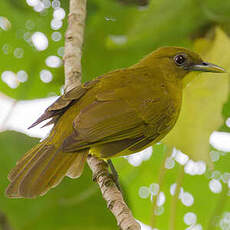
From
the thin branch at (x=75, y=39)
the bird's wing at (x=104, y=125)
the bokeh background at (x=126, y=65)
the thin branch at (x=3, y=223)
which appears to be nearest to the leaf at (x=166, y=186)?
the bokeh background at (x=126, y=65)

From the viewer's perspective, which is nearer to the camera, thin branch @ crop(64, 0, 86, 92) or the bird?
the bird

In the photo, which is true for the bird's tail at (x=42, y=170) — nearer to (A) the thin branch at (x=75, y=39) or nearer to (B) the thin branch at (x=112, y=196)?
(B) the thin branch at (x=112, y=196)

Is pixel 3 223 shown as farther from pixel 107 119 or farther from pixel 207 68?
pixel 207 68

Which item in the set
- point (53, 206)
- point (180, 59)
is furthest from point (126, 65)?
point (53, 206)

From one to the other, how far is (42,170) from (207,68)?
49.8 inches

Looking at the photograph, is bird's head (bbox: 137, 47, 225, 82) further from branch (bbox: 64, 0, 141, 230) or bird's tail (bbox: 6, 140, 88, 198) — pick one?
bird's tail (bbox: 6, 140, 88, 198)

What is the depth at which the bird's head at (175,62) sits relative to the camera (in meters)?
3.49

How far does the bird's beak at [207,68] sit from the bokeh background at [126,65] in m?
0.04

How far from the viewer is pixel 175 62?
3783 millimetres

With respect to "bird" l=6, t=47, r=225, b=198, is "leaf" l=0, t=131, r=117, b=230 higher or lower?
lower

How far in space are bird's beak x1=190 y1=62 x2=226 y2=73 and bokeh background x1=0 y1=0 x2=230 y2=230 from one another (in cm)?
4

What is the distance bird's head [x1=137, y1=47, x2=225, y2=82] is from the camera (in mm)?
3488

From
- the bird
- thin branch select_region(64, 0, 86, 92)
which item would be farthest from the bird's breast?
thin branch select_region(64, 0, 86, 92)

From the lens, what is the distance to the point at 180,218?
369 centimetres
